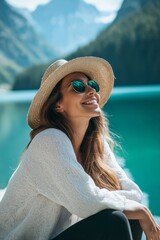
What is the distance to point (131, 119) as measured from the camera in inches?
708

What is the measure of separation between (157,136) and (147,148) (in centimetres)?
191

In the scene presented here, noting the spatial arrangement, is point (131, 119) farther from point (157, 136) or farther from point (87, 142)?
point (87, 142)

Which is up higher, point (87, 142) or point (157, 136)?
point (157, 136)

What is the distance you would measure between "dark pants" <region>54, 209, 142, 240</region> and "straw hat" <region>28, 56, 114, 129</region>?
679mm

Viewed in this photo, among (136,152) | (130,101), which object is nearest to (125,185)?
(136,152)

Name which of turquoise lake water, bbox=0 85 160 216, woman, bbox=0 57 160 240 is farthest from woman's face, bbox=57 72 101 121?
turquoise lake water, bbox=0 85 160 216

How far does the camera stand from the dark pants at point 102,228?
65.1 inches

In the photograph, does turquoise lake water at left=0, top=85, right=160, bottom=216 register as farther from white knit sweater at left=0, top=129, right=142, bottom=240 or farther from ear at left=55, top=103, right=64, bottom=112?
white knit sweater at left=0, top=129, right=142, bottom=240

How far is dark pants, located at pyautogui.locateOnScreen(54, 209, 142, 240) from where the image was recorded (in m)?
1.65

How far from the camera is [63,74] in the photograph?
2.13 m

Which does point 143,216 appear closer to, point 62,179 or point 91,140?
point 62,179

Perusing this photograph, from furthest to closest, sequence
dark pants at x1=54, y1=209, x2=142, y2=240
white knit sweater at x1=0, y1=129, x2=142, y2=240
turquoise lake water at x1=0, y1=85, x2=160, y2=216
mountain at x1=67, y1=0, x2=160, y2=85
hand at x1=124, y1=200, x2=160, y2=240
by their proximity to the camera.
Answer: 1. mountain at x1=67, y1=0, x2=160, y2=85
2. turquoise lake water at x1=0, y1=85, x2=160, y2=216
3. hand at x1=124, y1=200, x2=160, y2=240
4. white knit sweater at x1=0, y1=129, x2=142, y2=240
5. dark pants at x1=54, y1=209, x2=142, y2=240

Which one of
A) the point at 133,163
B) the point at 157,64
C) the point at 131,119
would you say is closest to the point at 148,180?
the point at 133,163

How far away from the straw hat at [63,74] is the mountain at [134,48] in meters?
64.9
